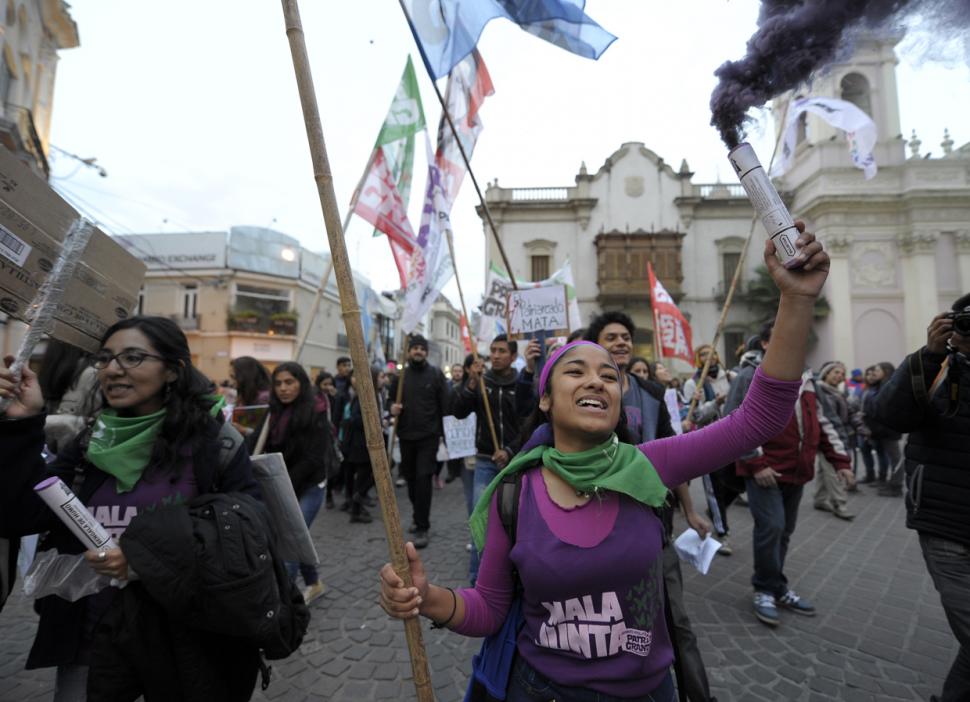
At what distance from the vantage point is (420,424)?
18.0 feet

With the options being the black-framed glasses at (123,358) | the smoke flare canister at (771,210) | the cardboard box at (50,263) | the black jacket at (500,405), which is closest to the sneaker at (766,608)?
the black jacket at (500,405)

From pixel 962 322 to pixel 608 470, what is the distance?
174cm

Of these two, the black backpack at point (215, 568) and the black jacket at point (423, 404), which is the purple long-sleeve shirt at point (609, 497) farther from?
the black jacket at point (423, 404)

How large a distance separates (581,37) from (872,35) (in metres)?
1.30

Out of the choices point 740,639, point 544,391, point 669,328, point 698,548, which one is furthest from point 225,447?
point 669,328

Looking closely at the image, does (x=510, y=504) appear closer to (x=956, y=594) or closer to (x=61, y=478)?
(x=61, y=478)

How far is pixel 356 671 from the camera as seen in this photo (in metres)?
2.93

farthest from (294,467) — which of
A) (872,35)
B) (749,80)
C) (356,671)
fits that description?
(872,35)

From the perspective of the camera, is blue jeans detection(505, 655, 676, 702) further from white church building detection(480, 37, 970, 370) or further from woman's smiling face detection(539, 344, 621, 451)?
white church building detection(480, 37, 970, 370)

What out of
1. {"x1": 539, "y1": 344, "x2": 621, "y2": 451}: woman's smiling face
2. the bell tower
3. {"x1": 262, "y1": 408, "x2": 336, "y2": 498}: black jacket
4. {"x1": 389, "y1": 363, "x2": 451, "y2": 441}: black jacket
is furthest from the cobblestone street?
the bell tower

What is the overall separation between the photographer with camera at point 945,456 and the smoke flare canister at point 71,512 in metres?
3.14

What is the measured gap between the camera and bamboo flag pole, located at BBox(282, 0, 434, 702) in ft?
4.34

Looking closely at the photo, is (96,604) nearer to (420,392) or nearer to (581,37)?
(581,37)

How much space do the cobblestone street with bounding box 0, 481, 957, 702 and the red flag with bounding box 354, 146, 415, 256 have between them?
10.8ft
